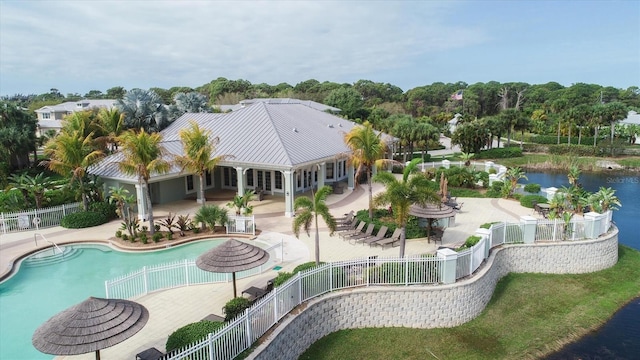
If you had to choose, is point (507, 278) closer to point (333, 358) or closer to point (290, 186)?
point (333, 358)

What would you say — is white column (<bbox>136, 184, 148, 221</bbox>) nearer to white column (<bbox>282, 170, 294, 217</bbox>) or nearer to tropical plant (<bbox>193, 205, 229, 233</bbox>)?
tropical plant (<bbox>193, 205, 229, 233</bbox>)

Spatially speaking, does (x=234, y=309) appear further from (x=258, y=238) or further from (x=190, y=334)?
(x=258, y=238)

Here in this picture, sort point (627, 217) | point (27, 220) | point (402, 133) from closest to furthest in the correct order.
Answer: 1. point (27, 220)
2. point (627, 217)
3. point (402, 133)

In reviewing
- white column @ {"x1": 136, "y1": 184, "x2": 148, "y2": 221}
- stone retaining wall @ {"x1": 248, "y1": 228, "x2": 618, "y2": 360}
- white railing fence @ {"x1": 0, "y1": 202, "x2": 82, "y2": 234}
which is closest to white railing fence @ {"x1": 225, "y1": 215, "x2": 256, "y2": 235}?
white column @ {"x1": 136, "y1": 184, "x2": 148, "y2": 221}

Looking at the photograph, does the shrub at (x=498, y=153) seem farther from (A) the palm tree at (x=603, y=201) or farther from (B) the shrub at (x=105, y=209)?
(B) the shrub at (x=105, y=209)

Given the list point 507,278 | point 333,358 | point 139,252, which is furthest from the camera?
point 139,252

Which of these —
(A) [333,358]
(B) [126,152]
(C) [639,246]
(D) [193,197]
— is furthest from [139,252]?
(C) [639,246]

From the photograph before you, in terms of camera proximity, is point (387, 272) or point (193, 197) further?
point (193, 197)
